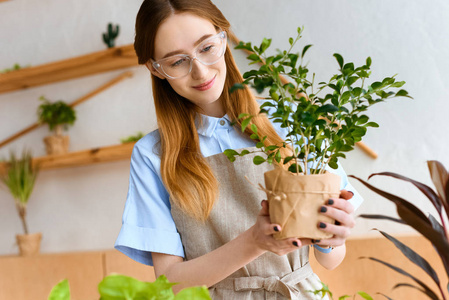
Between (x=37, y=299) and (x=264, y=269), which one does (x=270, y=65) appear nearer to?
(x=264, y=269)

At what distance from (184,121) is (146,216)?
0.31 m

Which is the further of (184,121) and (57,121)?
(57,121)

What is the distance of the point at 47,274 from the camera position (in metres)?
2.91

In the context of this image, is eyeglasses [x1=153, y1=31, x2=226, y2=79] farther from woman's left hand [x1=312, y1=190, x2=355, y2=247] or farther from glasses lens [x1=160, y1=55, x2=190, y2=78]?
woman's left hand [x1=312, y1=190, x2=355, y2=247]

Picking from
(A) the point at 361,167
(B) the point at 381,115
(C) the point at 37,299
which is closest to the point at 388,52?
(B) the point at 381,115

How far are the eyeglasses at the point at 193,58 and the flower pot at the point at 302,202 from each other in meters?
0.45

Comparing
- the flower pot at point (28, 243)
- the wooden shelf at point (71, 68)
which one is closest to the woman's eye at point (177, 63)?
the wooden shelf at point (71, 68)

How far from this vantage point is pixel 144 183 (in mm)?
1411

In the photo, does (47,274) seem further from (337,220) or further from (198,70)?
(337,220)

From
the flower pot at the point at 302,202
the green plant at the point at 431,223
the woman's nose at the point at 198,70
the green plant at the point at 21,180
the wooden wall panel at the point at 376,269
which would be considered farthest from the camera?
the green plant at the point at 21,180

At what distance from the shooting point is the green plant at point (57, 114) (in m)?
3.05

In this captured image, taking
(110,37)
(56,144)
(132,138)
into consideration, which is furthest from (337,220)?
(56,144)

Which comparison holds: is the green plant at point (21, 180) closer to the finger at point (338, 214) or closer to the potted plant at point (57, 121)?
the potted plant at point (57, 121)

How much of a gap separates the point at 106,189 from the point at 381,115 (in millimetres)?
A: 1701
